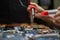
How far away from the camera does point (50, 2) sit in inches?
26.6

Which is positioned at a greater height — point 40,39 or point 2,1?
point 2,1

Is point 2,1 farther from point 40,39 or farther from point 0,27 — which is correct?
point 40,39

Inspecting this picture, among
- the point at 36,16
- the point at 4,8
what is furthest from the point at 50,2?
the point at 4,8

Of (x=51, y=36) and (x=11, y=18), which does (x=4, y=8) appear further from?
(x=51, y=36)

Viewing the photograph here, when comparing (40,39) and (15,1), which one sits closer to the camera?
(40,39)

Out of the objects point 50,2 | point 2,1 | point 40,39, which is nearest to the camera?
point 40,39

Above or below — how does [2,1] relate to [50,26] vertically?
above

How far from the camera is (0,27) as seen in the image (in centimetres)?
53

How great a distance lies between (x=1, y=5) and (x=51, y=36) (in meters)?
0.22

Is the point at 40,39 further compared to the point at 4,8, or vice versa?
the point at 4,8

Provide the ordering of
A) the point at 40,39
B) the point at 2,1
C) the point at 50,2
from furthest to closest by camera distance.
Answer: the point at 50,2 → the point at 2,1 → the point at 40,39

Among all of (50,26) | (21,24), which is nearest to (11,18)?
(21,24)

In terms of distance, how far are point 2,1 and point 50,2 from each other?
256 millimetres

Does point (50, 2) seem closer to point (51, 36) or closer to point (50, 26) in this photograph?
point (50, 26)
